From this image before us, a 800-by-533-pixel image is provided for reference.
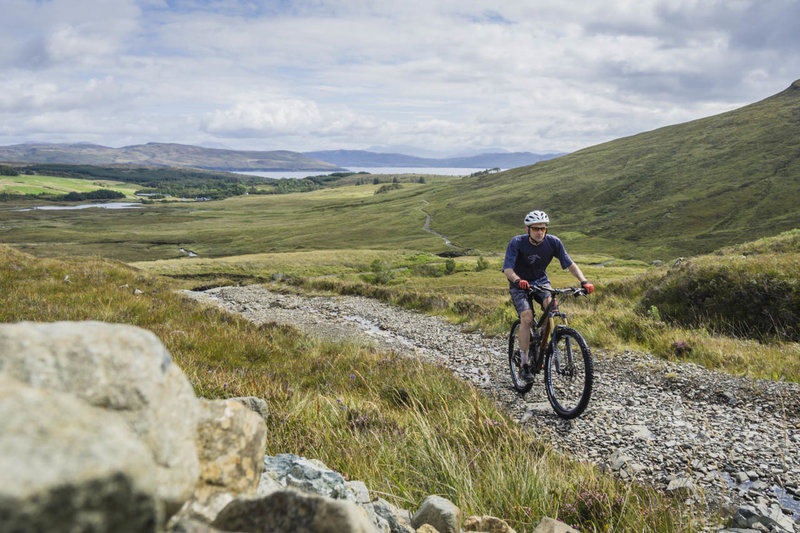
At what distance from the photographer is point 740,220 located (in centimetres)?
12750

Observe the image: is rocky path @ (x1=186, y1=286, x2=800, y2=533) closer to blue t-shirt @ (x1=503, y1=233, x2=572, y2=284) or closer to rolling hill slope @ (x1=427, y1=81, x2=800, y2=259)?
blue t-shirt @ (x1=503, y1=233, x2=572, y2=284)

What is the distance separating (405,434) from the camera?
5797 millimetres

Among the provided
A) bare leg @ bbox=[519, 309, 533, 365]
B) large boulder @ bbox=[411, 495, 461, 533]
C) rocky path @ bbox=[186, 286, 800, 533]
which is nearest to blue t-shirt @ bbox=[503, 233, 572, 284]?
bare leg @ bbox=[519, 309, 533, 365]

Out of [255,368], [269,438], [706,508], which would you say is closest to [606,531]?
[706,508]

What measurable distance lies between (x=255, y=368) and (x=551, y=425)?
5.67m

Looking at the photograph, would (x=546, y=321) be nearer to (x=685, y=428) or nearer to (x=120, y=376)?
(x=685, y=428)

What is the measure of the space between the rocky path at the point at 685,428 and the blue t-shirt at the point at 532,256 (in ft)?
7.23

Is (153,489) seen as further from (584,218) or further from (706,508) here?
(584,218)

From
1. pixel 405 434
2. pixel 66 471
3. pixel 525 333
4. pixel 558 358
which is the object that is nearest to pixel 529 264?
pixel 525 333

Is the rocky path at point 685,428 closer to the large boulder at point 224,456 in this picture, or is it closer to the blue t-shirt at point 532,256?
the blue t-shirt at point 532,256

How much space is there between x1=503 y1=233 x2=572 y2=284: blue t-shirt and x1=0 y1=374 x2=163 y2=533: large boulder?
8816 mm

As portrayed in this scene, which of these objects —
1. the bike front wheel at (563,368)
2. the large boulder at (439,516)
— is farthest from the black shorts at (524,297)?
the large boulder at (439,516)

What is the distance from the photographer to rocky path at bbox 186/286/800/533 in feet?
17.9

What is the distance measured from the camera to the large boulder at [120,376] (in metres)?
1.79
